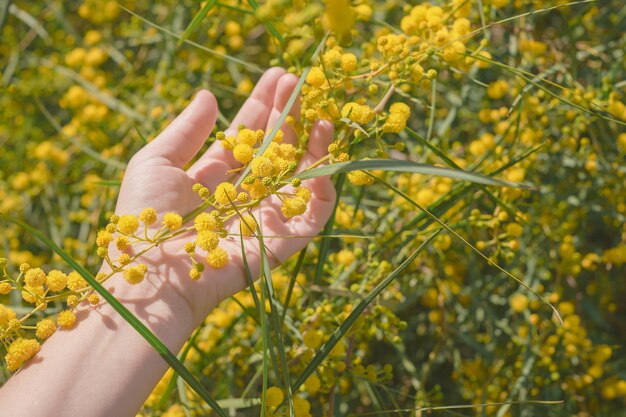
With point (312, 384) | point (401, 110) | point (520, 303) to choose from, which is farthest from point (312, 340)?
point (520, 303)

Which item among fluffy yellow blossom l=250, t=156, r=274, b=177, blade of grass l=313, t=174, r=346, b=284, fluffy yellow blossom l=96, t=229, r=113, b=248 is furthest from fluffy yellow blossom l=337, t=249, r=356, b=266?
fluffy yellow blossom l=96, t=229, r=113, b=248

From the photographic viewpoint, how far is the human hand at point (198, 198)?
113 cm

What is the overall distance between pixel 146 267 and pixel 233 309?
24.1 inches

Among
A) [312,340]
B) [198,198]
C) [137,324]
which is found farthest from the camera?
[198,198]

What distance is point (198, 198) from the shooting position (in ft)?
4.33

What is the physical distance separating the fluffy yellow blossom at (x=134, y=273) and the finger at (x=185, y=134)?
34 cm

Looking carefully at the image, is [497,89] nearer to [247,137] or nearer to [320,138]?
[320,138]

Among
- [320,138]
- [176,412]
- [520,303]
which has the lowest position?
[520,303]

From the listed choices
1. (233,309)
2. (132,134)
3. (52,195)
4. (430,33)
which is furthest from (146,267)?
(52,195)

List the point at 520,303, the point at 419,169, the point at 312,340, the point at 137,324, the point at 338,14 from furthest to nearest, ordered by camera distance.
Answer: the point at 520,303 < the point at 312,340 < the point at 137,324 < the point at 419,169 < the point at 338,14

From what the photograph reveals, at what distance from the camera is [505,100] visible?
75.9 inches

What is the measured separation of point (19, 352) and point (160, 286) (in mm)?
269

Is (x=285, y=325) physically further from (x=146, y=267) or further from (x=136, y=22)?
(x=136, y=22)

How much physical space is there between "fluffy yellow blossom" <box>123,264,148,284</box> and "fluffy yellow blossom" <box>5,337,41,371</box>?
0.73ft
